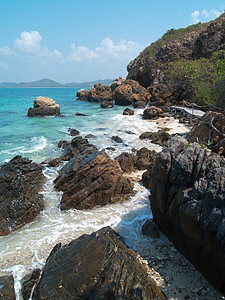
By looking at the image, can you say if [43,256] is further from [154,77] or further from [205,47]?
[154,77]

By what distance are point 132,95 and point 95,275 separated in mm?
43790

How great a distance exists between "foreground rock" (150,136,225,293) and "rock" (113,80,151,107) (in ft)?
121

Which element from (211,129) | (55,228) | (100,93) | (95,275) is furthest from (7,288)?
(100,93)

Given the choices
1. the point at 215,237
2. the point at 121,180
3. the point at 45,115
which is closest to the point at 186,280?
the point at 215,237

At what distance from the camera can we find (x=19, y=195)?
9.23 metres

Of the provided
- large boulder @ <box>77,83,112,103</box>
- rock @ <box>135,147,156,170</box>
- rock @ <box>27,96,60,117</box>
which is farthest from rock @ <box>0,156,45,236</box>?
large boulder @ <box>77,83,112,103</box>

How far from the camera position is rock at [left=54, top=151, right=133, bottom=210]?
934 centimetres

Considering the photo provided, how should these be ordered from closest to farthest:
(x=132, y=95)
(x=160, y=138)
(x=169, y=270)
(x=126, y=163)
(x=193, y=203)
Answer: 1. (x=193, y=203)
2. (x=169, y=270)
3. (x=126, y=163)
4. (x=160, y=138)
5. (x=132, y=95)

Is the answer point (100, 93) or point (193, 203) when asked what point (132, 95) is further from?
point (193, 203)

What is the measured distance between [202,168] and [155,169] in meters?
1.55

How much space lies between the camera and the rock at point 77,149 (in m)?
15.3

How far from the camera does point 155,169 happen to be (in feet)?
22.8

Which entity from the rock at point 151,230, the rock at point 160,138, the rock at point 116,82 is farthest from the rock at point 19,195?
the rock at point 116,82

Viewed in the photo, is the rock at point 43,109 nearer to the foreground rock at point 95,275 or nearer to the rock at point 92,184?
the rock at point 92,184
